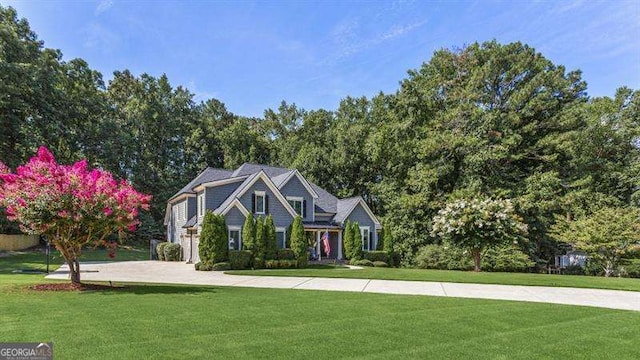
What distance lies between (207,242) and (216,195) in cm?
510

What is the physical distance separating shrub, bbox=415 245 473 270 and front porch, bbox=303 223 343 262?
5488 millimetres

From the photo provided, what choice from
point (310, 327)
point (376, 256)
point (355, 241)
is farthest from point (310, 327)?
point (376, 256)

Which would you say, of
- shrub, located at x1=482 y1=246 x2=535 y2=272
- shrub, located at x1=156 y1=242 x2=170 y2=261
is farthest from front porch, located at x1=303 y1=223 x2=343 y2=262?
shrub, located at x1=156 y1=242 x2=170 y2=261

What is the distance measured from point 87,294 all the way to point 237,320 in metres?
5.53

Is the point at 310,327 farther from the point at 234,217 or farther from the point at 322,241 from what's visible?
the point at 322,241

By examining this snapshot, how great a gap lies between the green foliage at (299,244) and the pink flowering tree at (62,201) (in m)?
12.3

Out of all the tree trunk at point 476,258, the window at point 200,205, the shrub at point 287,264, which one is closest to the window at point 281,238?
the shrub at point 287,264

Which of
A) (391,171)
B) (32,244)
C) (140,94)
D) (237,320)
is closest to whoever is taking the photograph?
(237,320)

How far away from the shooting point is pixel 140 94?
46812 mm

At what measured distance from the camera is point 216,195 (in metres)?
25.2

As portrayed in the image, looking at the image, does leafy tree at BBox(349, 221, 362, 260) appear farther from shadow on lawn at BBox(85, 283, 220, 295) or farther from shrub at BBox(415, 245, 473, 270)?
shadow on lawn at BBox(85, 283, 220, 295)

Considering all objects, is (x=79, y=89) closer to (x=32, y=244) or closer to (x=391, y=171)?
(x=32, y=244)

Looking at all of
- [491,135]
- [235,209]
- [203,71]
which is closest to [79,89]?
[203,71]

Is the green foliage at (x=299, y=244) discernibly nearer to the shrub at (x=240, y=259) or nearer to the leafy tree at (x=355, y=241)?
the shrub at (x=240, y=259)
